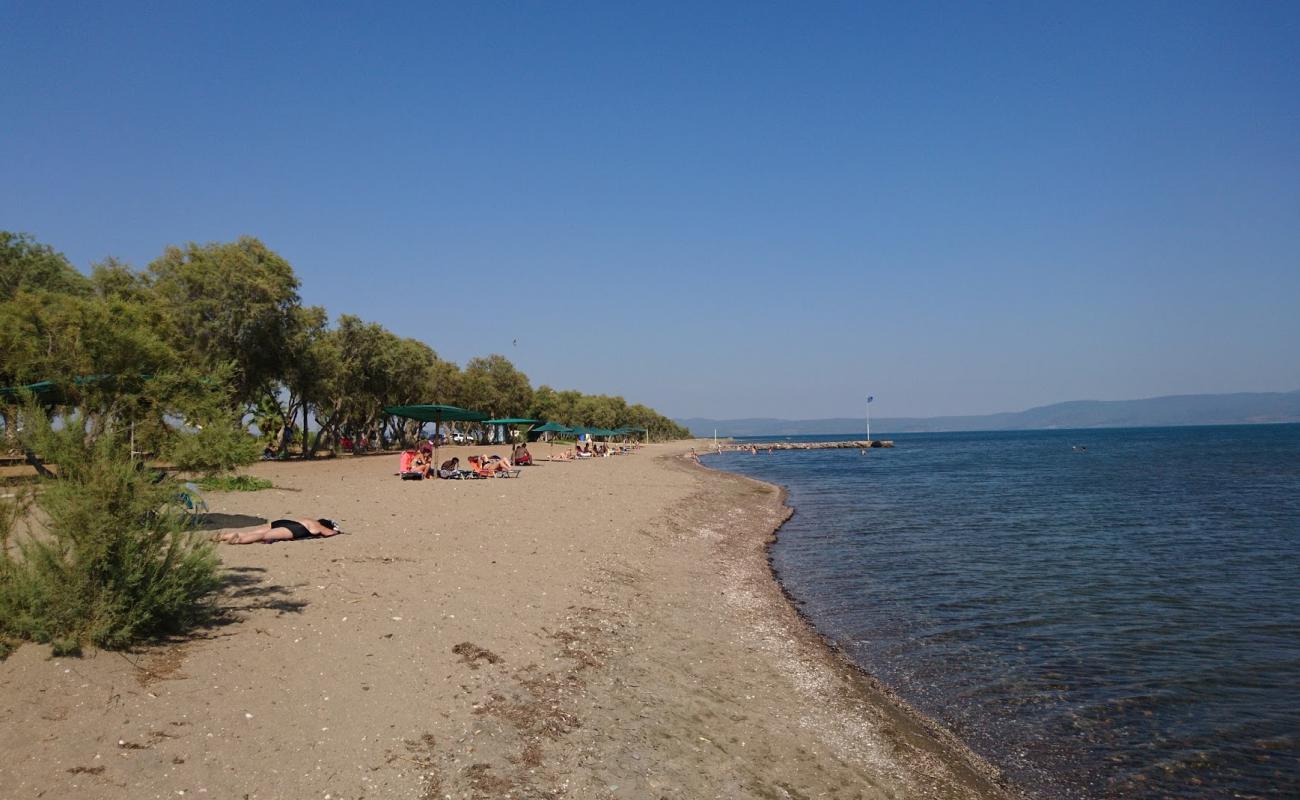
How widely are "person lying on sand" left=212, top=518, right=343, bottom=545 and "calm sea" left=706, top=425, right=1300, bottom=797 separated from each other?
805 centimetres

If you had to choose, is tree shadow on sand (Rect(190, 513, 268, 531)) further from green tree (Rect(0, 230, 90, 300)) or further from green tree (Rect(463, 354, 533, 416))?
green tree (Rect(463, 354, 533, 416))

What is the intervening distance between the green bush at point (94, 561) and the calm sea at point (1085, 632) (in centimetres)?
762

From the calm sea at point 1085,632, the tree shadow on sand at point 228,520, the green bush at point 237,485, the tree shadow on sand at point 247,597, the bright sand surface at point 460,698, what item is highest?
the green bush at point 237,485

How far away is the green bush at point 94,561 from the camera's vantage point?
213 inches

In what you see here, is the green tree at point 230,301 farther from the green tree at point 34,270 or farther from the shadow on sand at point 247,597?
the shadow on sand at point 247,597

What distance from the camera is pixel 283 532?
1064 centimetres

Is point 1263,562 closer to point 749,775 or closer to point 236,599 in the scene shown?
point 749,775

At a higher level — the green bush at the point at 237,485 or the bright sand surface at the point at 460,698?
the green bush at the point at 237,485

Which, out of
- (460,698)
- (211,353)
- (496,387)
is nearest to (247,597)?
(460,698)

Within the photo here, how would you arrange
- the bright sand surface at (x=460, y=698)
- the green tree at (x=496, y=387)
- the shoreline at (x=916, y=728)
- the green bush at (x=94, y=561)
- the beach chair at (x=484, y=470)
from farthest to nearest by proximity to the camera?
the green tree at (x=496, y=387) → the beach chair at (x=484, y=470) → the shoreline at (x=916, y=728) → the green bush at (x=94, y=561) → the bright sand surface at (x=460, y=698)

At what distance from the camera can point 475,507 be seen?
16.8 metres

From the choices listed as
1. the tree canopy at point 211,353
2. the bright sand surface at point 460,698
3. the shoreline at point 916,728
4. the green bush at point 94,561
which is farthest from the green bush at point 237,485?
the shoreline at point 916,728

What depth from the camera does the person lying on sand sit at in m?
10.3

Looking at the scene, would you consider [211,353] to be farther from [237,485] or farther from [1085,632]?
[1085,632]
